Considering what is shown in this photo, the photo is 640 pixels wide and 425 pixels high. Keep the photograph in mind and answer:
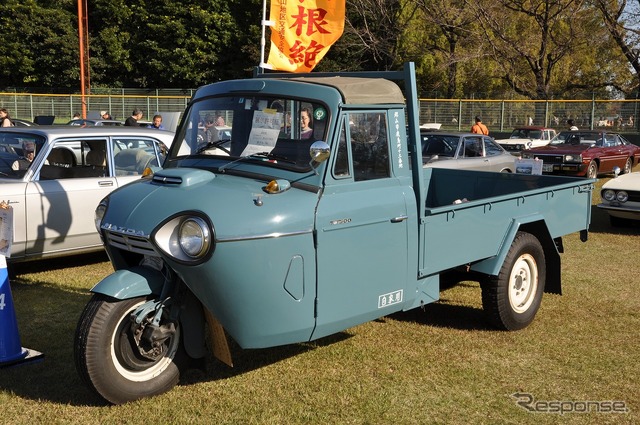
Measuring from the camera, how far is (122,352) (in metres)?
Result: 4.19

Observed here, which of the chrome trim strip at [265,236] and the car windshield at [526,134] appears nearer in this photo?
the chrome trim strip at [265,236]

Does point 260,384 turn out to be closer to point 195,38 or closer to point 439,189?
point 439,189

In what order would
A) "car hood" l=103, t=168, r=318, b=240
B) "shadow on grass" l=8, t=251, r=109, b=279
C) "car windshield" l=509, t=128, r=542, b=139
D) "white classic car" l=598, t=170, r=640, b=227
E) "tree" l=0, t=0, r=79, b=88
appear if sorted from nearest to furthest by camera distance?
1. "car hood" l=103, t=168, r=318, b=240
2. "shadow on grass" l=8, t=251, r=109, b=279
3. "white classic car" l=598, t=170, r=640, b=227
4. "car windshield" l=509, t=128, r=542, b=139
5. "tree" l=0, t=0, r=79, b=88

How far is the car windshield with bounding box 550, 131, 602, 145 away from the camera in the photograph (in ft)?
62.1

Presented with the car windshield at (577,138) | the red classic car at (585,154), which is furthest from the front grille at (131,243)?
the car windshield at (577,138)

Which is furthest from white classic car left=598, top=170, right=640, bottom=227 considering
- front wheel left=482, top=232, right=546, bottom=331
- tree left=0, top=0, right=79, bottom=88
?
tree left=0, top=0, right=79, bottom=88

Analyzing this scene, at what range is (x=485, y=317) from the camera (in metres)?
5.94

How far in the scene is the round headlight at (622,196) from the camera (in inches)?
429

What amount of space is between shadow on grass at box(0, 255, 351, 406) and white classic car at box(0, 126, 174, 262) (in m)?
0.60

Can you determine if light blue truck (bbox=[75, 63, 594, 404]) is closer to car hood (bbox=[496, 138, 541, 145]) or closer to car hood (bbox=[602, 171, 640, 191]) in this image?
car hood (bbox=[602, 171, 640, 191])

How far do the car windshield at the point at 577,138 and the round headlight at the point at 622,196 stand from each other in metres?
8.38

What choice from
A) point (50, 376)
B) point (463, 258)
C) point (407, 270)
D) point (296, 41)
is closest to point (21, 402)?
point (50, 376)

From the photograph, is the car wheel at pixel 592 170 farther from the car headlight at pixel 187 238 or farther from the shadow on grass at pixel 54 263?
the car headlight at pixel 187 238

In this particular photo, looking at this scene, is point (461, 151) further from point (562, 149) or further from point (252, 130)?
point (252, 130)
